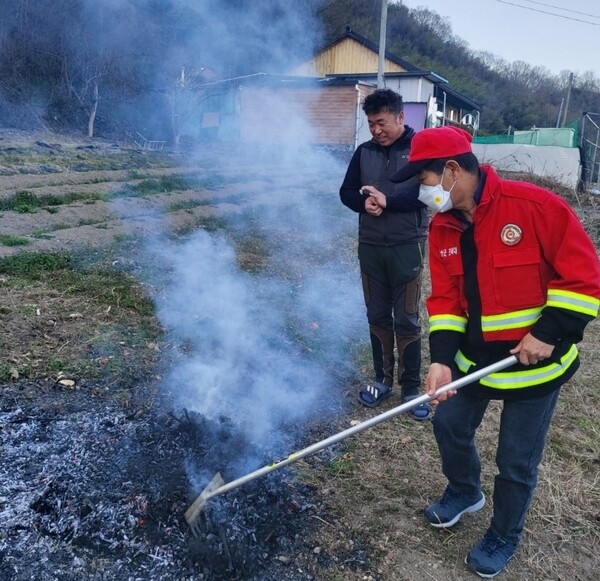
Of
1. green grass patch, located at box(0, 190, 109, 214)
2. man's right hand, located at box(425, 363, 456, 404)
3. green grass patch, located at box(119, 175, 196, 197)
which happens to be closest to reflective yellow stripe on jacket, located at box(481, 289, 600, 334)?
man's right hand, located at box(425, 363, 456, 404)

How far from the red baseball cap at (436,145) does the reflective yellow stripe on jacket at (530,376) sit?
2.91ft

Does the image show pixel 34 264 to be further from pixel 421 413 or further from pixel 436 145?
pixel 436 145

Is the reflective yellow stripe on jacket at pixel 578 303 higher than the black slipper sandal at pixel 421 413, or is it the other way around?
the reflective yellow stripe on jacket at pixel 578 303

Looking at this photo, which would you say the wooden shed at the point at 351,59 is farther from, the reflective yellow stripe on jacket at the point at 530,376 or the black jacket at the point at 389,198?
the reflective yellow stripe on jacket at the point at 530,376

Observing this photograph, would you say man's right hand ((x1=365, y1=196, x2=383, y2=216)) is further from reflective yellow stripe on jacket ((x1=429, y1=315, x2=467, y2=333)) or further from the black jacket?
reflective yellow stripe on jacket ((x1=429, y1=315, x2=467, y2=333))

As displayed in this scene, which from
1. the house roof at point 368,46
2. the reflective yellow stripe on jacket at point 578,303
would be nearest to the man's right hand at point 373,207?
the reflective yellow stripe on jacket at point 578,303

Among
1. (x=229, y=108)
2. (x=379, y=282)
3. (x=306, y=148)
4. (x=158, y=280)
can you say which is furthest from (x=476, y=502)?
(x=229, y=108)

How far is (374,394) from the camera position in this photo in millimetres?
3674

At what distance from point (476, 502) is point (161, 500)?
5.20 feet

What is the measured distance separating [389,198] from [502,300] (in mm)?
1446

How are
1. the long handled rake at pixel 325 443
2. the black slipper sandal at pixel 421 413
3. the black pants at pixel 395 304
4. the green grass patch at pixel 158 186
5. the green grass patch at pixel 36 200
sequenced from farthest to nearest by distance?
the green grass patch at pixel 158 186 < the green grass patch at pixel 36 200 < the black slipper sandal at pixel 421 413 < the black pants at pixel 395 304 < the long handled rake at pixel 325 443

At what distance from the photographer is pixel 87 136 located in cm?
2069

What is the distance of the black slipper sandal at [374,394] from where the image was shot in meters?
3.65

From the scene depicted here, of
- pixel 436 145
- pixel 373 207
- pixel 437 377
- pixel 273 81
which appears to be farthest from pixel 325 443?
pixel 273 81
